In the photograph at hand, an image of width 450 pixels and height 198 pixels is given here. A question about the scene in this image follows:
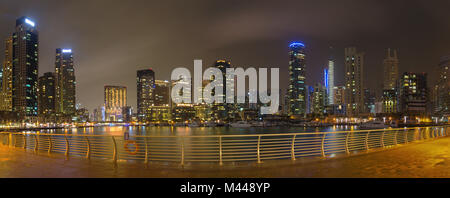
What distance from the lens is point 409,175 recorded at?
26.0 ft

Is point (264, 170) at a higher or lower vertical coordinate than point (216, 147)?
higher

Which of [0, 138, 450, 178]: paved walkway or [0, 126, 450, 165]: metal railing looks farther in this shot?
[0, 126, 450, 165]: metal railing

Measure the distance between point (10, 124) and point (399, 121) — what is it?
23596 centimetres

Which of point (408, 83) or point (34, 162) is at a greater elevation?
point (408, 83)

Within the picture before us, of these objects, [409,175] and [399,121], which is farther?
[399,121]

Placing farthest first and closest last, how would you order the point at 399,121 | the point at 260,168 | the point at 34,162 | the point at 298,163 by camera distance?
the point at 399,121 < the point at 34,162 < the point at 298,163 < the point at 260,168

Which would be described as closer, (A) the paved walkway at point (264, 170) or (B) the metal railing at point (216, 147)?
(A) the paved walkway at point (264, 170)

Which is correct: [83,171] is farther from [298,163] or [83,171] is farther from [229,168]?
[298,163]

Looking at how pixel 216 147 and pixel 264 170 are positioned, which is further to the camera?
pixel 216 147

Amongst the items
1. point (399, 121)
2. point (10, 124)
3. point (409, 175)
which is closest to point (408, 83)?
point (399, 121)
